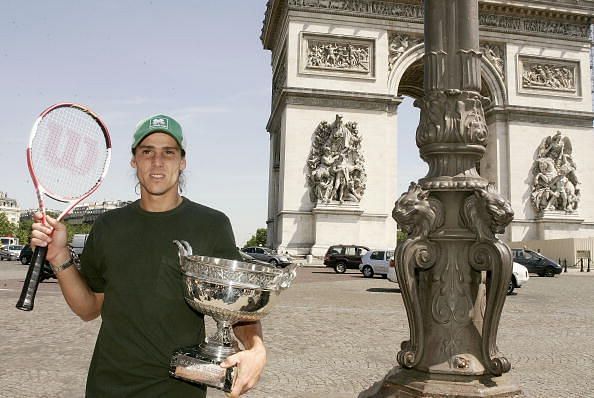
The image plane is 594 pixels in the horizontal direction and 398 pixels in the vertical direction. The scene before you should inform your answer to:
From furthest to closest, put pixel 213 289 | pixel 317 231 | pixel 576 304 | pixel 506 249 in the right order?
pixel 317 231 < pixel 576 304 < pixel 506 249 < pixel 213 289

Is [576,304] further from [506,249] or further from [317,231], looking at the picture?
[317,231]

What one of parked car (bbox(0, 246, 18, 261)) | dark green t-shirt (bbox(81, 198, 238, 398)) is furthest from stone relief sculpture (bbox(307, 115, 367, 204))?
parked car (bbox(0, 246, 18, 261))

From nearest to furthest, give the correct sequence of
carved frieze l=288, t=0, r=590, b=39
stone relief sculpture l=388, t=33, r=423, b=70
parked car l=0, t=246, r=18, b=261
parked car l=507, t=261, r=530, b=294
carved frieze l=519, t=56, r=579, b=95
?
parked car l=507, t=261, r=530, b=294 < carved frieze l=288, t=0, r=590, b=39 < stone relief sculpture l=388, t=33, r=423, b=70 < carved frieze l=519, t=56, r=579, b=95 < parked car l=0, t=246, r=18, b=261

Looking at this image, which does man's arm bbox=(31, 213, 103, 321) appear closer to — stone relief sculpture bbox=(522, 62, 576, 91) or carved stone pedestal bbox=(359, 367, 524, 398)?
carved stone pedestal bbox=(359, 367, 524, 398)

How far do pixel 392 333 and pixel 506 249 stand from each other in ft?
16.9

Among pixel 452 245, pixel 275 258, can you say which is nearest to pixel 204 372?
pixel 452 245

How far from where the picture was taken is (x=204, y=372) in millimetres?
1669

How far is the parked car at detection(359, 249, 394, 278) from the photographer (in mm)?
20203

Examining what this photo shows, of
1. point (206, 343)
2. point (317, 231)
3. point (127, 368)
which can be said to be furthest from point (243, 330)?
point (317, 231)

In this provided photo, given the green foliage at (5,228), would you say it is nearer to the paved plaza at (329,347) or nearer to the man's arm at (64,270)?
the paved plaza at (329,347)

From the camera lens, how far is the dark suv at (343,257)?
22.7m

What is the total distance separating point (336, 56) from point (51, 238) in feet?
81.4

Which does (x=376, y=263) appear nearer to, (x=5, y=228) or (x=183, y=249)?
(x=183, y=249)

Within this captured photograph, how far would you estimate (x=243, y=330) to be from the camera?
6.30 feet
